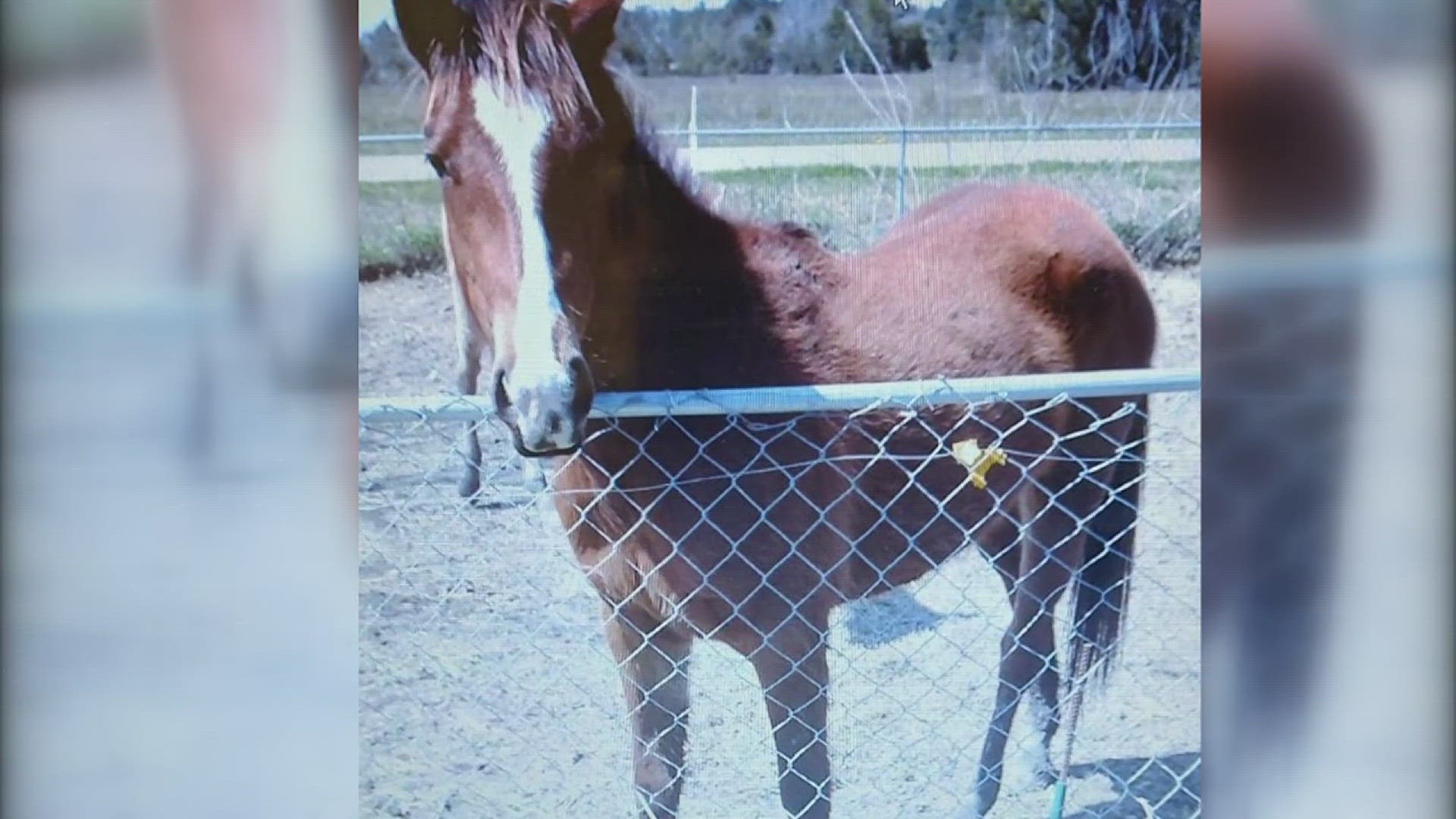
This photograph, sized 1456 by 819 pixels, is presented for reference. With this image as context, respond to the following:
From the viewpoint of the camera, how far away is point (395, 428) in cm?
145

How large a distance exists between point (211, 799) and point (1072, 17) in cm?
162

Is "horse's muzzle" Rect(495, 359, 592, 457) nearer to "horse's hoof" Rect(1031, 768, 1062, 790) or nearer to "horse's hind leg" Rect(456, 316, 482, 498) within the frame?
"horse's hind leg" Rect(456, 316, 482, 498)

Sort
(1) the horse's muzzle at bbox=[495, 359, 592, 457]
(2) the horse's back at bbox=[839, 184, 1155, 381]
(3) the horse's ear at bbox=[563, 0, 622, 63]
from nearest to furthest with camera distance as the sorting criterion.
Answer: (1) the horse's muzzle at bbox=[495, 359, 592, 457]
(3) the horse's ear at bbox=[563, 0, 622, 63]
(2) the horse's back at bbox=[839, 184, 1155, 381]

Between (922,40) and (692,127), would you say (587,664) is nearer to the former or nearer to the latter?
(692,127)

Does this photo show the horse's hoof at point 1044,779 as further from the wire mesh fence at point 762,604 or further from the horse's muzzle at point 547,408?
the horse's muzzle at point 547,408

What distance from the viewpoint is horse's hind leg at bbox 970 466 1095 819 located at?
60.5 inches

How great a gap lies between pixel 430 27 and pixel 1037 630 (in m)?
Result: 1.15

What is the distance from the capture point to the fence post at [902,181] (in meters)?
1.47

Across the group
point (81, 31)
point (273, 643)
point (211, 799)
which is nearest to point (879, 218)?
point (273, 643)

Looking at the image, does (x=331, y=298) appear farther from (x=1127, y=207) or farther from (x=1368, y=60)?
(x=1368, y=60)

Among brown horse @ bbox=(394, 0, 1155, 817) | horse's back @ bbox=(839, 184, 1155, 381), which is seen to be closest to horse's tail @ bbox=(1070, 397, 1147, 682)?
brown horse @ bbox=(394, 0, 1155, 817)

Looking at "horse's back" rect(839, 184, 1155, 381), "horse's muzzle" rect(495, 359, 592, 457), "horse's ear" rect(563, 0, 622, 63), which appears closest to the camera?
"horse's muzzle" rect(495, 359, 592, 457)

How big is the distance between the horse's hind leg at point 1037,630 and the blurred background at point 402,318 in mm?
230

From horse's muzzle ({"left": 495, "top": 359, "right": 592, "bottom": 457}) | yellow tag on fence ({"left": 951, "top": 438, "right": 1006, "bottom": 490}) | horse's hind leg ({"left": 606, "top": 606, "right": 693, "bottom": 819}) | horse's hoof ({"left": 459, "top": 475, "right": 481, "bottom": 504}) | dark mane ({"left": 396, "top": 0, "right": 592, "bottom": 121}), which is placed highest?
dark mane ({"left": 396, "top": 0, "right": 592, "bottom": 121})
